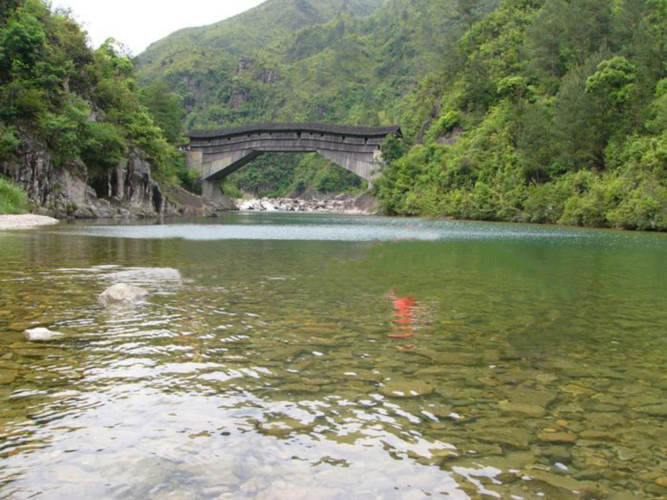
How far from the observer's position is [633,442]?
3875mm

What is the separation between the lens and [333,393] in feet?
15.7

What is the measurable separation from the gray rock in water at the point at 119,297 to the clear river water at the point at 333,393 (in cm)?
25

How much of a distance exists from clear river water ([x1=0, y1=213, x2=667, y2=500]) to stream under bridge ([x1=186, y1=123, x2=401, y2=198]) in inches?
2462

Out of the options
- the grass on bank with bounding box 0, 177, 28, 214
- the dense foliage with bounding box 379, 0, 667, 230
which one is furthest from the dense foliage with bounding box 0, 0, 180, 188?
the dense foliage with bounding box 379, 0, 667, 230

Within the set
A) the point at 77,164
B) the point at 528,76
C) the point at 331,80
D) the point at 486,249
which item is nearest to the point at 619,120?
the point at 528,76

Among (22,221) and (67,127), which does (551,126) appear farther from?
(22,221)

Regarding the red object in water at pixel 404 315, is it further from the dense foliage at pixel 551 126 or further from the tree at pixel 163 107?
the tree at pixel 163 107

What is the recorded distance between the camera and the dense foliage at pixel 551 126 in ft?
127

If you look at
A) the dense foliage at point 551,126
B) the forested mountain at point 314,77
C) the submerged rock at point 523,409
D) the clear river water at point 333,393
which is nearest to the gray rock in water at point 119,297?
the clear river water at point 333,393

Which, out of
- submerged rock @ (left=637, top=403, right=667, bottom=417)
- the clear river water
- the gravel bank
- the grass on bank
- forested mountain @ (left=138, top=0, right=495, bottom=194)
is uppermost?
forested mountain @ (left=138, top=0, right=495, bottom=194)

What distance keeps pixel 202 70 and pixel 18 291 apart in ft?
515

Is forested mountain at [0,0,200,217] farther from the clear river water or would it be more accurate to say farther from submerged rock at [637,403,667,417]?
submerged rock at [637,403,667,417]

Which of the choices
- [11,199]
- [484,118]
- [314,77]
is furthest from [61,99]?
[314,77]

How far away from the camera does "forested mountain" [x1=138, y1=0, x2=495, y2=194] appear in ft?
408
